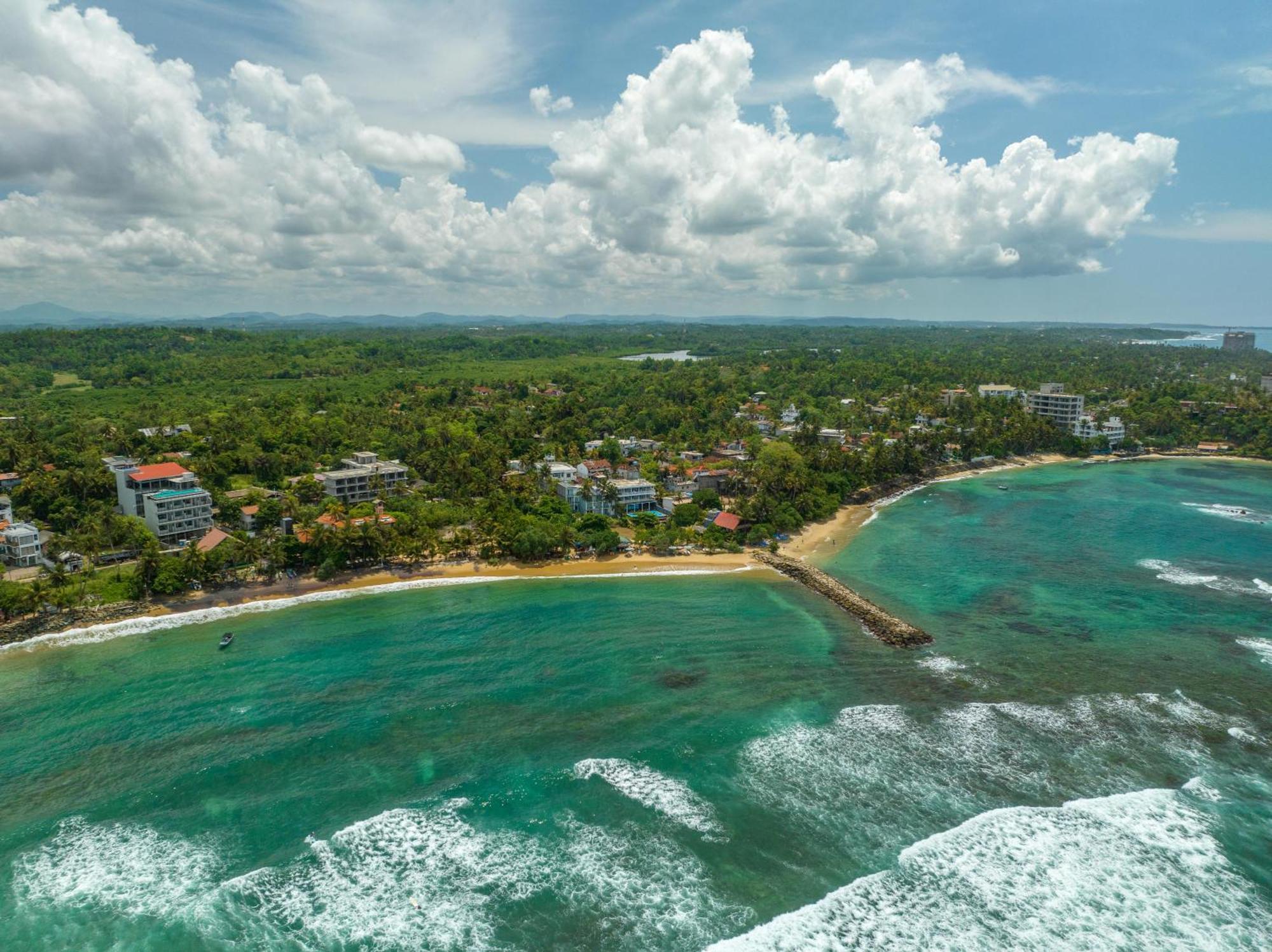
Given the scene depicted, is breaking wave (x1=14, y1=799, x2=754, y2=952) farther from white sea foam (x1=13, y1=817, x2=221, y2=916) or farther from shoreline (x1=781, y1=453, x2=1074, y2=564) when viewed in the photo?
shoreline (x1=781, y1=453, x2=1074, y2=564)

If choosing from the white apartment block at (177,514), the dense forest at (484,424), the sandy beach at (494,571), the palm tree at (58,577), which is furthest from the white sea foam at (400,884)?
the white apartment block at (177,514)

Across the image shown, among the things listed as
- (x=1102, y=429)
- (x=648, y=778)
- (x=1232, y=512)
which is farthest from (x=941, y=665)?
(x=1102, y=429)

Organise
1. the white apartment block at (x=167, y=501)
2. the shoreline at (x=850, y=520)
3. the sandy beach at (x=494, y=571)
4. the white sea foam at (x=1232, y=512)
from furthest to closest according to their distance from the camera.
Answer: the white sea foam at (x=1232, y=512) → the shoreline at (x=850, y=520) → the white apartment block at (x=167, y=501) → the sandy beach at (x=494, y=571)

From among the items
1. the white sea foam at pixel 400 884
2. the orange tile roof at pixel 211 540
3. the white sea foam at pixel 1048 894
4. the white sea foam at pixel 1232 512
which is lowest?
the white sea foam at pixel 400 884

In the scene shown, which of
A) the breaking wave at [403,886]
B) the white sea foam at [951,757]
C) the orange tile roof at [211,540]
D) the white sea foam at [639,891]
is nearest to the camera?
the white sea foam at [639,891]

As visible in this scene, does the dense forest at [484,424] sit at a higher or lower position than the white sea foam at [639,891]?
higher

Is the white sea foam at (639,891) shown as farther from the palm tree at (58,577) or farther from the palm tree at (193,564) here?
the palm tree at (58,577)

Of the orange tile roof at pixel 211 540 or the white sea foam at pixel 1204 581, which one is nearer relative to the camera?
the white sea foam at pixel 1204 581

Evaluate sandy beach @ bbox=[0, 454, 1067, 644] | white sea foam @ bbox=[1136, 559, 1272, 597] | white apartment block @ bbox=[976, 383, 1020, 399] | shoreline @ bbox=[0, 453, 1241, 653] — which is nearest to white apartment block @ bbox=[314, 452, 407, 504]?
sandy beach @ bbox=[0, 454, 1067, 644]
